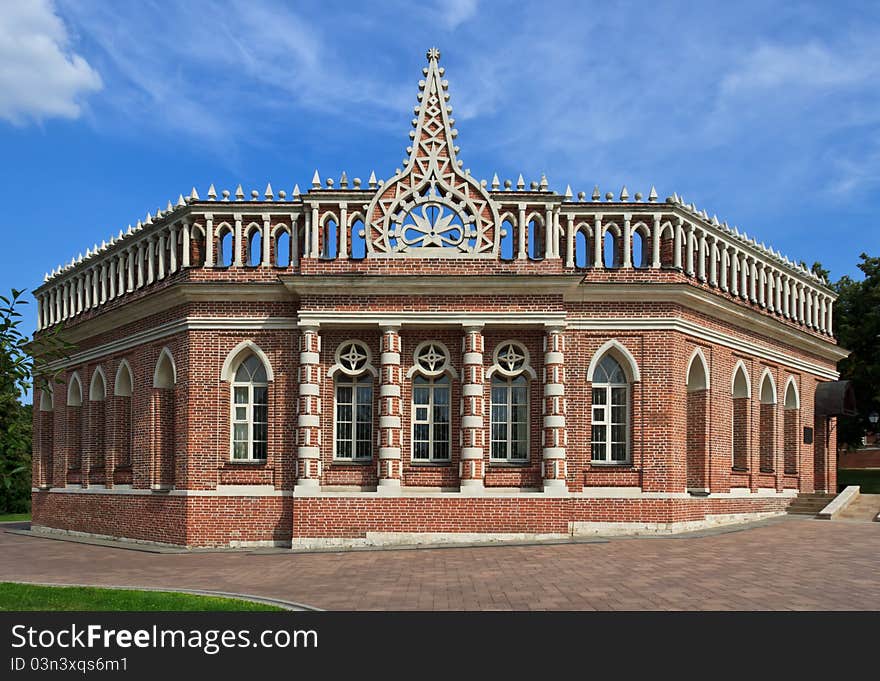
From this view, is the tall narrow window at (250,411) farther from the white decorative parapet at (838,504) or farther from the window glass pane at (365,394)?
the white decorative parapet at (838,504)

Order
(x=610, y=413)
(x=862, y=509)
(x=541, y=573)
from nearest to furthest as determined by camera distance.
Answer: (x=541, y=573), (x=610, y=413), (x=862, y=509)

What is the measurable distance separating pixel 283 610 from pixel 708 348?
1727 centimetres

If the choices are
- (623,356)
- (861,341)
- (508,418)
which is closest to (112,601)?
(508,418)

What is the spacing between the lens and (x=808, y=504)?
1200 inches

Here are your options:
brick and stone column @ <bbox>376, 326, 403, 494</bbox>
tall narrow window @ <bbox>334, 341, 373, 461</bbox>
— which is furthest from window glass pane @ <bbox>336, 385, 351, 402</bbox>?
brick and stone column @ <bbox>376, 326, 403, 494</bbox>

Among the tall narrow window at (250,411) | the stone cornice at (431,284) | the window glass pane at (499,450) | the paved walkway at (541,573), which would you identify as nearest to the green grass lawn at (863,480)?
Result: the paved walkway at (541,573)

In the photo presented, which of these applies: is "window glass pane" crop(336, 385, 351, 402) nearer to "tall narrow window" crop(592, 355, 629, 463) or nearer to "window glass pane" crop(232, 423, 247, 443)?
"window glass pane" crop(232, 423, 247, 443)

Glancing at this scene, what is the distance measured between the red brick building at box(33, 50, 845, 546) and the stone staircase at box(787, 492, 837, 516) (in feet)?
19.3

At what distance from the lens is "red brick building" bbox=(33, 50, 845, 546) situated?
926 inches

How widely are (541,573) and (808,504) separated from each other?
16696 millimetres

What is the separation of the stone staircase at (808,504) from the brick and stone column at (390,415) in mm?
14127

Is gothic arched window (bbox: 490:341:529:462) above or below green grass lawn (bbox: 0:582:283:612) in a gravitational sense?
above

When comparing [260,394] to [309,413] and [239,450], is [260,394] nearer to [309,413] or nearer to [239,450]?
[239,450]
